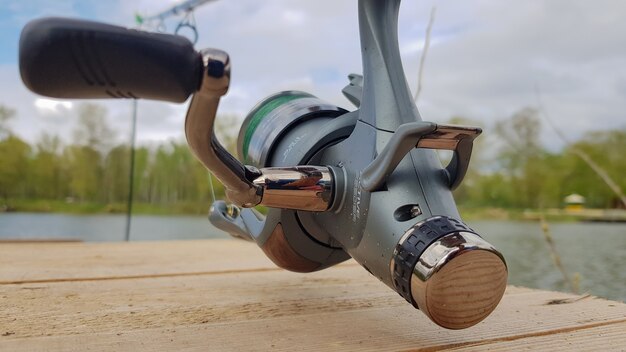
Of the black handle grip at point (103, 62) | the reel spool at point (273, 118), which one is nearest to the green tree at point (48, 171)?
the reel spool at point (273, 118)

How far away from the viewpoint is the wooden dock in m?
0.52

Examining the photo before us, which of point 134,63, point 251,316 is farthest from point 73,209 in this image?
point 134,63

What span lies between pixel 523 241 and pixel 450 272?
2589 mm

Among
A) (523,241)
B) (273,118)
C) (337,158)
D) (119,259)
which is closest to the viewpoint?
(337,158)

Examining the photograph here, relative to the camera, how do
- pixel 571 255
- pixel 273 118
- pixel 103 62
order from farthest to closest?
1. pixel 571 255
2. pixel 273 118
3. pixel 103 62

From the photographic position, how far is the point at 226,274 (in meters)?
0.93

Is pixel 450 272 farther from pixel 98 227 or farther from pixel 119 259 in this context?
pixel 98 227

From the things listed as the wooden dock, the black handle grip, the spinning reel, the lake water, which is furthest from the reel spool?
the lake water

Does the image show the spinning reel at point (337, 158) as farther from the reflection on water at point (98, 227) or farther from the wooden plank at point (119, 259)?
the reflection on water at point (98, 227)

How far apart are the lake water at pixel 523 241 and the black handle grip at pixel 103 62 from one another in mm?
985

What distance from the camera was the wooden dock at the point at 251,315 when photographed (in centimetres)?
52

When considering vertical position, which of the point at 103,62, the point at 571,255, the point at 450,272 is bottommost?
the point at 571,255

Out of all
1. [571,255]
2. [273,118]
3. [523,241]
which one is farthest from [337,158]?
[523,241]

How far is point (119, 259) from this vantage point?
1107 millimetres
